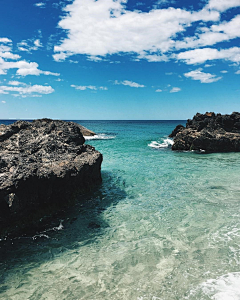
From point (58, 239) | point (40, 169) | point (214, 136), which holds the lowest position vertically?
point (58, 239)

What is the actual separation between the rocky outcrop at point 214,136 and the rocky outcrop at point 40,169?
55.4 ft

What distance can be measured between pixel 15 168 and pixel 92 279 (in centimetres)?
392

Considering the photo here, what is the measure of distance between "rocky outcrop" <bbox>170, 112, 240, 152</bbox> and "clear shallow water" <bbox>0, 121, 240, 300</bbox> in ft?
50.3

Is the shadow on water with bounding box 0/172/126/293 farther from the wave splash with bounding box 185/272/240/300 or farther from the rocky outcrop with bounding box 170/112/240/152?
the rocky outcrop with bounding box 170/112/240/152

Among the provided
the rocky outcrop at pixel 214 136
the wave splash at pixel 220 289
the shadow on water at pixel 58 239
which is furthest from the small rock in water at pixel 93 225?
the rocky outcrop at pixel 214 136

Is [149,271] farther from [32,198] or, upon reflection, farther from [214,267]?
[32,198]

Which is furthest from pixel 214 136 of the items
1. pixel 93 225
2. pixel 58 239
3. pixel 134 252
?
pixel 58 239

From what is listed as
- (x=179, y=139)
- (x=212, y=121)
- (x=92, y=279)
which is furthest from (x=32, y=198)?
(x=212, y=121)

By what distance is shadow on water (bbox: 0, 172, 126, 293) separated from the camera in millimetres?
5414

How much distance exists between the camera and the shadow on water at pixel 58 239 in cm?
541

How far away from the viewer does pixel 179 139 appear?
26250mm

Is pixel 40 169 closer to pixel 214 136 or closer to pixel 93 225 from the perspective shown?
pixel 93 225

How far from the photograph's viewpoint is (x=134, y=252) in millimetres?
5844

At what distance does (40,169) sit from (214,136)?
2228 centimetres
